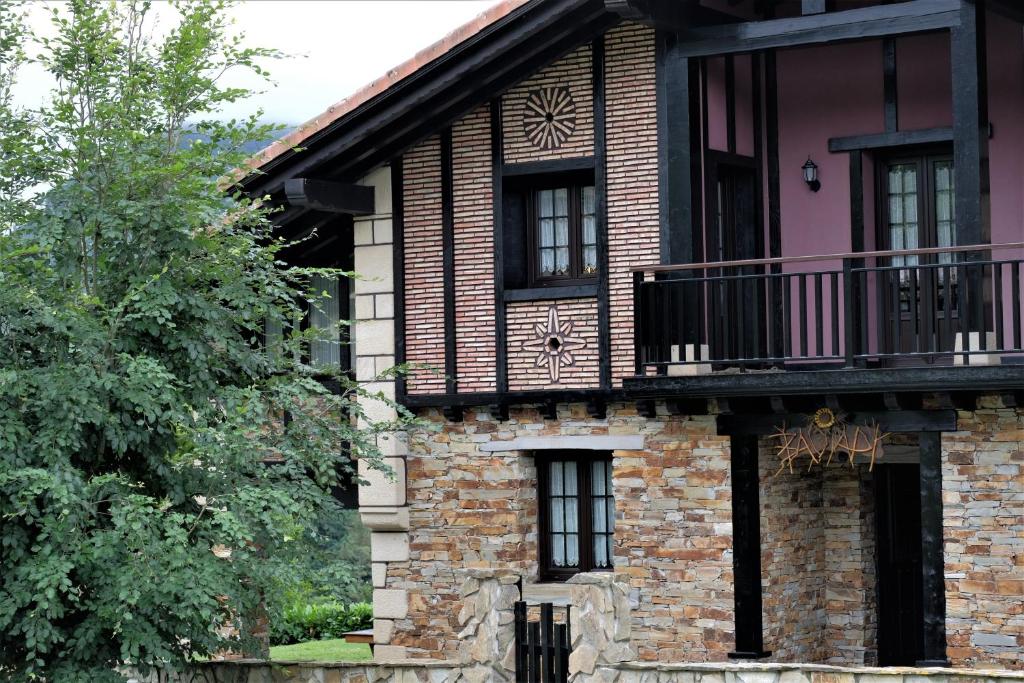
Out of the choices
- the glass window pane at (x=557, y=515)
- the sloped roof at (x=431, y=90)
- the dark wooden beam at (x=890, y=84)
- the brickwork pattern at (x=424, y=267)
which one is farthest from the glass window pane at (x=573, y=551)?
the dark wooden beam at (x=890, y=84)

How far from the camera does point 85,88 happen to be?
1387cm

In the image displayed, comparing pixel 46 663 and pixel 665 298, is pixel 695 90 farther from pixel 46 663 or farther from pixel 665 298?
pixel 46 663

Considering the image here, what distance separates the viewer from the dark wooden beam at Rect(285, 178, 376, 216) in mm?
17609

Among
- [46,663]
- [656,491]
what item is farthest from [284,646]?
[46,663]

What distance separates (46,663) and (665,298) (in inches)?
263

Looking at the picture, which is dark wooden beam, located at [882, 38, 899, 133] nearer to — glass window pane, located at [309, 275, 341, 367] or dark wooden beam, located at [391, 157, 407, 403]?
dark wooden beam, located at [391, 157, 407, 403]

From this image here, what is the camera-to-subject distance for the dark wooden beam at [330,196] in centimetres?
1761

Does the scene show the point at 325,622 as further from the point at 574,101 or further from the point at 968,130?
the point at 968,130

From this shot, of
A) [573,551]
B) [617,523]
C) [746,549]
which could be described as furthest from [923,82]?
[573,551]

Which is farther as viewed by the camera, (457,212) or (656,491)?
(457,212)

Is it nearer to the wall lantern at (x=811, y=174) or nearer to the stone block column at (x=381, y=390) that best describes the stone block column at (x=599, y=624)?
A: the stone block column at (x=381, y=390)

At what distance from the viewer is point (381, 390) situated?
17969 mm

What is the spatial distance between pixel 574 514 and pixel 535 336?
199cm

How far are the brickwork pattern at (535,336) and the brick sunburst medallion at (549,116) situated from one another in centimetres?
169
